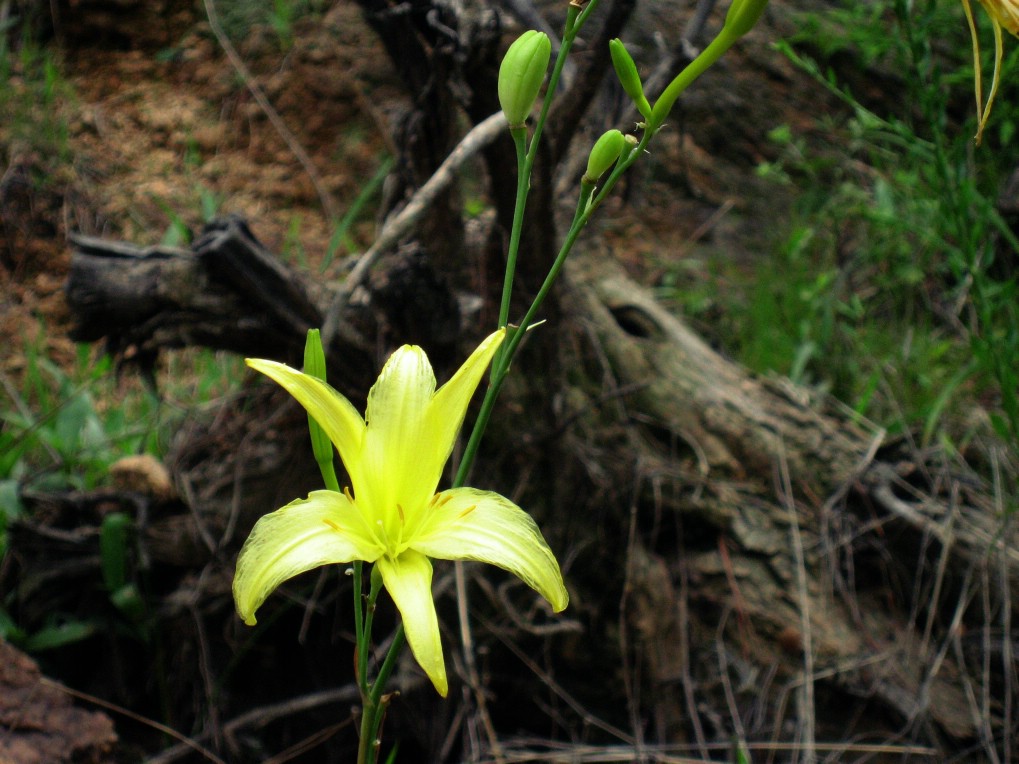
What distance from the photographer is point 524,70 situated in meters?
0.84

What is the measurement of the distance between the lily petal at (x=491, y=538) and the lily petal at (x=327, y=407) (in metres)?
0.10

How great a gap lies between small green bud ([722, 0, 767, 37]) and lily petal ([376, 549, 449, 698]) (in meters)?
0.57

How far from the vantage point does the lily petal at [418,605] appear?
2.32ft

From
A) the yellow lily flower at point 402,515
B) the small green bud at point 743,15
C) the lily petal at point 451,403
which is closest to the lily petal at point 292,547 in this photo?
the yellow lily flower at point 402,515

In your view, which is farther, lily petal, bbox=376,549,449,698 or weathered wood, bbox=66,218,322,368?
weathered wood, bbox=66,218,322,368

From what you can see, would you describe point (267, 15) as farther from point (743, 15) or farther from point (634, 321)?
point (743, 15)

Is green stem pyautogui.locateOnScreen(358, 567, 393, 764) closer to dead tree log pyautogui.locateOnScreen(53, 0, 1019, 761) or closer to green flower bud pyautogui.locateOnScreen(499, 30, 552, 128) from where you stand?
green flower bud pyautogui.locateOnScreen(499, 30, 552, 128)

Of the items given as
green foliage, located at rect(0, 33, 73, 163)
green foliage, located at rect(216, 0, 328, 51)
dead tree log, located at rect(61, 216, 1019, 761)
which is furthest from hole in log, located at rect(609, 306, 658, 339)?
green foliage, located at rect(0, 33, 73, 163)

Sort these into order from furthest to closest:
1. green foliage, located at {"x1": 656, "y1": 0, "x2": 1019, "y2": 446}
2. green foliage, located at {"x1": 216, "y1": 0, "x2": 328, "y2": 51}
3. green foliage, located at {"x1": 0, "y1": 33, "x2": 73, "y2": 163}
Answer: green foliage, located at {"x1": 216, "y1": 0, "x2": 328, "y2": 51}, green foliage, located at {"x1": 0, "y1": 33, "x2": 73, "y2": 163}, green foliage, located at {"x1": 656, "y1": 0, "x2": 1019, "y2": 446}

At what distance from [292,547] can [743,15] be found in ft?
2.05

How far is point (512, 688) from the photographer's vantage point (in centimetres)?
195

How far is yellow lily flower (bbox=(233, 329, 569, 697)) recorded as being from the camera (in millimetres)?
749

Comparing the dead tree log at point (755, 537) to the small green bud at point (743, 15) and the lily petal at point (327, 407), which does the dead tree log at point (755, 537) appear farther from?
the small green bud at point (743, 15)

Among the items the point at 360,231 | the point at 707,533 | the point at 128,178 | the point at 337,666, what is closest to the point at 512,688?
the point at 337,666
